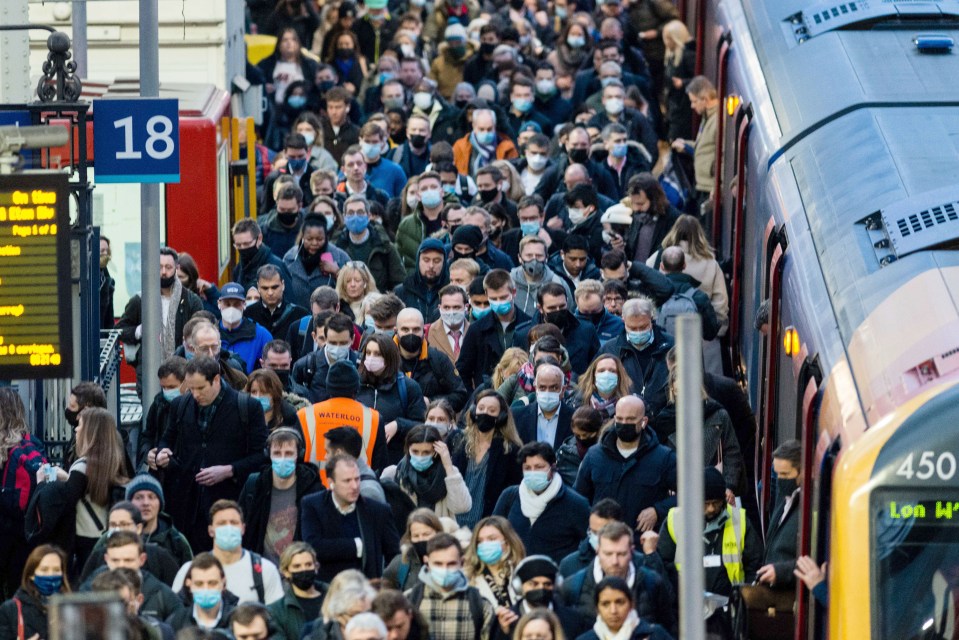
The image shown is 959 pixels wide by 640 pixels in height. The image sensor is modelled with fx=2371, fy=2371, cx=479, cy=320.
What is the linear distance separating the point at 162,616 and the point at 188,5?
12.1 m

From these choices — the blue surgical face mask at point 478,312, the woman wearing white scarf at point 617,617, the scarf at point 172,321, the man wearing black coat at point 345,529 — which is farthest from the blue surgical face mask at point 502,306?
the woman wearing white scarf at point 617,617

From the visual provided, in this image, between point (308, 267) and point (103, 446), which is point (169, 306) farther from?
point (103, 446)

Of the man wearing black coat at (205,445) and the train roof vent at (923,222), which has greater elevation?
the train roof vent at (923,222)

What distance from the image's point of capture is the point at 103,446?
11781 millimetres

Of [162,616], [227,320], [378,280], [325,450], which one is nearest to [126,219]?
[378,280]

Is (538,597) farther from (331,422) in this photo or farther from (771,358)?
(771,358)

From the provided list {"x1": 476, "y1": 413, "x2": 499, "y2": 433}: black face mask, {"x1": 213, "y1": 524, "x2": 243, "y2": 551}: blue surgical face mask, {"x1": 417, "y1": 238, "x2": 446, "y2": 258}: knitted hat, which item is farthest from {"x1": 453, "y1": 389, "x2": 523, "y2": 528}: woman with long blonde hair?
{"x1": 417, "y1": 238, "x2": 446, "y2": 258}: knitted hat

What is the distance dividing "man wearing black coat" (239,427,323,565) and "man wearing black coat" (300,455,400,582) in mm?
317

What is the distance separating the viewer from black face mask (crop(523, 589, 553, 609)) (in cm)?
1045

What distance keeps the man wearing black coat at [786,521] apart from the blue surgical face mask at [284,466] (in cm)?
243

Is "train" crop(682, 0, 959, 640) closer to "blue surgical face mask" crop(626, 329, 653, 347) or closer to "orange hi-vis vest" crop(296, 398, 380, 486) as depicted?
"blue surgical face mask" crop(626, 329, 653, 347)

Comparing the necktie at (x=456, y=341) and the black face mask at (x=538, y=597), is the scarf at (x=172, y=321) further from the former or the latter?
the black face mask at (x=538, y=597)

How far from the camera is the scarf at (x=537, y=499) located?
1184cm

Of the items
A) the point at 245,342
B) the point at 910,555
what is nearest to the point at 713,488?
the point at 910,555
